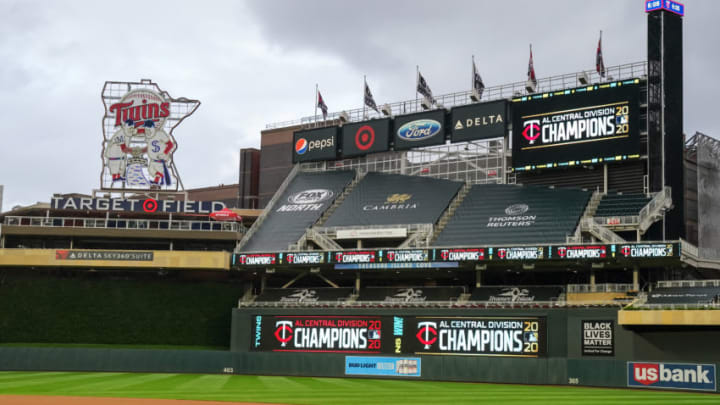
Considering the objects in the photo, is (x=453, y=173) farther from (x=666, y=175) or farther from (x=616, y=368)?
(x=616, y=368)

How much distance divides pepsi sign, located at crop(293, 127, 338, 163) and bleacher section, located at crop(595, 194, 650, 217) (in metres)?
24.8

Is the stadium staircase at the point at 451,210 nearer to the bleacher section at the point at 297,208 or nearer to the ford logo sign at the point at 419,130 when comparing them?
the ford logo sign at the point at 419,130

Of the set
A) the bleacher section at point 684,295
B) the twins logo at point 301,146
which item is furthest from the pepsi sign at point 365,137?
the bleacher section at point 684,295

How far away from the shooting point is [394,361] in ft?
161

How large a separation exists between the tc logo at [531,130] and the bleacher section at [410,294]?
12620 mm

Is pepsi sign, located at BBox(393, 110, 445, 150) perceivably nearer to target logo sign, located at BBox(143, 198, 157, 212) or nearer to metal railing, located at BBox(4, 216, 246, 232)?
metal railing, located at BBox(4, 216, 246, 232)

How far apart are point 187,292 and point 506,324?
83.9 ft

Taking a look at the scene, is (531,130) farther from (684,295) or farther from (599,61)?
(684,295)

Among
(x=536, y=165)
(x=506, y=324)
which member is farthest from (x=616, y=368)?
(x=536, y=165)

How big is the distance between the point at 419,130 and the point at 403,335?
19.4 meters

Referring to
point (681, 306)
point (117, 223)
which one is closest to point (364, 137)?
point (117, 223)

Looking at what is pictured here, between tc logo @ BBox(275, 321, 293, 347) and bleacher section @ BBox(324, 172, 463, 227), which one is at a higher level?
bleacher section @ BBox(324, 172, 463, 227)

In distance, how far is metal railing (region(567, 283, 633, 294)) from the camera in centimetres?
4771

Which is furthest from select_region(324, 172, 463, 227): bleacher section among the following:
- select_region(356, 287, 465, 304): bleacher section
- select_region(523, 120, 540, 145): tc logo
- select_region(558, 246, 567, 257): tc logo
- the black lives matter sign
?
the black lives matter sign
